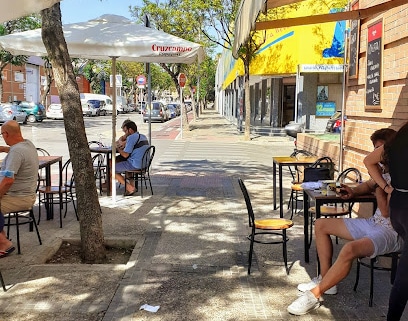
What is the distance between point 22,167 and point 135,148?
339 cm

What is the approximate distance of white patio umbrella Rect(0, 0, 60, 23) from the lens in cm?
270

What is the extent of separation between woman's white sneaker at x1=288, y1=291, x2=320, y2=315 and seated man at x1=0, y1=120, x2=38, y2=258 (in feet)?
10.2

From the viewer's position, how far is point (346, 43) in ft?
25.4

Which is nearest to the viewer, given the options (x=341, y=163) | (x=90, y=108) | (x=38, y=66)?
(x=341, y=163)

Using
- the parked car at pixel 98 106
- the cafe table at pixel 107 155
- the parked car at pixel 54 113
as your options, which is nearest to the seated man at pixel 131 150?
the cafe table at pixel 107 155

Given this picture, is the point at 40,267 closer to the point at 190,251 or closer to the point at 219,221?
the point at 190,251

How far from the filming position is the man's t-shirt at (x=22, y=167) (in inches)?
202

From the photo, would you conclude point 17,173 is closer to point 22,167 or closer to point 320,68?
point 22,167

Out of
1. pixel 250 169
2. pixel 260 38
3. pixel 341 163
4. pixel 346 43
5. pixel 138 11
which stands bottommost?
pixel 250 169

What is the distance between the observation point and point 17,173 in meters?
5.23

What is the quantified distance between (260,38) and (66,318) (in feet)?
65.4

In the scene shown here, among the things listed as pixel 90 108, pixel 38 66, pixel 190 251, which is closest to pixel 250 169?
pixel 190 251

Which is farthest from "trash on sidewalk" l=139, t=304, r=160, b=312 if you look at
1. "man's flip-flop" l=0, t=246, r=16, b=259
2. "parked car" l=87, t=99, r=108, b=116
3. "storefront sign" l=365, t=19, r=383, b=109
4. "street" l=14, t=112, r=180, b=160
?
"parked car" l=87, t=99, r=108, b=116

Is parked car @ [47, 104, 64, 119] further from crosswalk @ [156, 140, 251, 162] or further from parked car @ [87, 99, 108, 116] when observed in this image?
crosswalk @ [156, 140, 251, 162]
